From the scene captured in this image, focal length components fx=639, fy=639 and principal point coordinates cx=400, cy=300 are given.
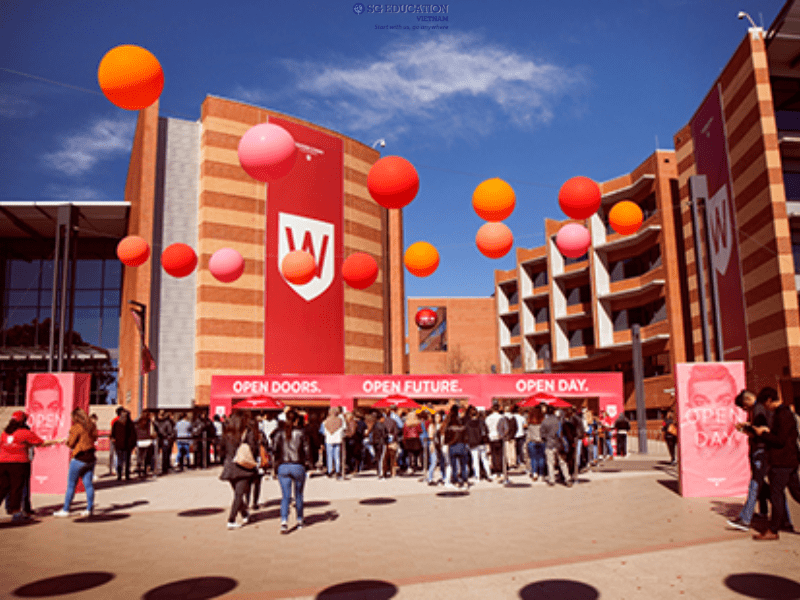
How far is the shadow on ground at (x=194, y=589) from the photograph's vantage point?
5.80 m

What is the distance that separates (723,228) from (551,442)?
78.0 feet

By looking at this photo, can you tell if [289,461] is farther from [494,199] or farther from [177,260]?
[177,260]

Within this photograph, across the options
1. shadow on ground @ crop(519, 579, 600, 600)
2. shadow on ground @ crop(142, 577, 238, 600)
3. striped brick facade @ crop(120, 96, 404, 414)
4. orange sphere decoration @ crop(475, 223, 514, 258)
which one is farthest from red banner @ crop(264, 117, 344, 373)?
shadow on ground @ crop(519, 579, 600, 600)

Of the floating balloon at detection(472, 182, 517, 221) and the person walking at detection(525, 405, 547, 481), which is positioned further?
the person walking at detection(525, 405, 547, 481)

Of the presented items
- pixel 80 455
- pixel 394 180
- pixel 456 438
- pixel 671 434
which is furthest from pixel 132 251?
pixel 671 434

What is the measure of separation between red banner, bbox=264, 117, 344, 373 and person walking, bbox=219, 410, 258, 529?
29.4m

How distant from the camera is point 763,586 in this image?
18.6 feet

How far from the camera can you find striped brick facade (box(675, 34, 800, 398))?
28.1m

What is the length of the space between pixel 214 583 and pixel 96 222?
140ft

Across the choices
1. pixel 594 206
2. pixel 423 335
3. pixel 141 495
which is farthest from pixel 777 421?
pixel 423 335

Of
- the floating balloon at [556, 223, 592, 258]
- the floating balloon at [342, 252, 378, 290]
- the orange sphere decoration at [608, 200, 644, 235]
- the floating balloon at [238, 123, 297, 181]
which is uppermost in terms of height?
the floating balloon at [238, 123, 297, 181]

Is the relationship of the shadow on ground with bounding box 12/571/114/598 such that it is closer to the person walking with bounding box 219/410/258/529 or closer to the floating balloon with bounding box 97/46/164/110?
the person walking with bounding box 219/410/258/529

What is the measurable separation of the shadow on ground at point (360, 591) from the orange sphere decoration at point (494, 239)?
7202 mm

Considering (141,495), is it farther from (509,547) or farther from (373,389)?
(373,389)
